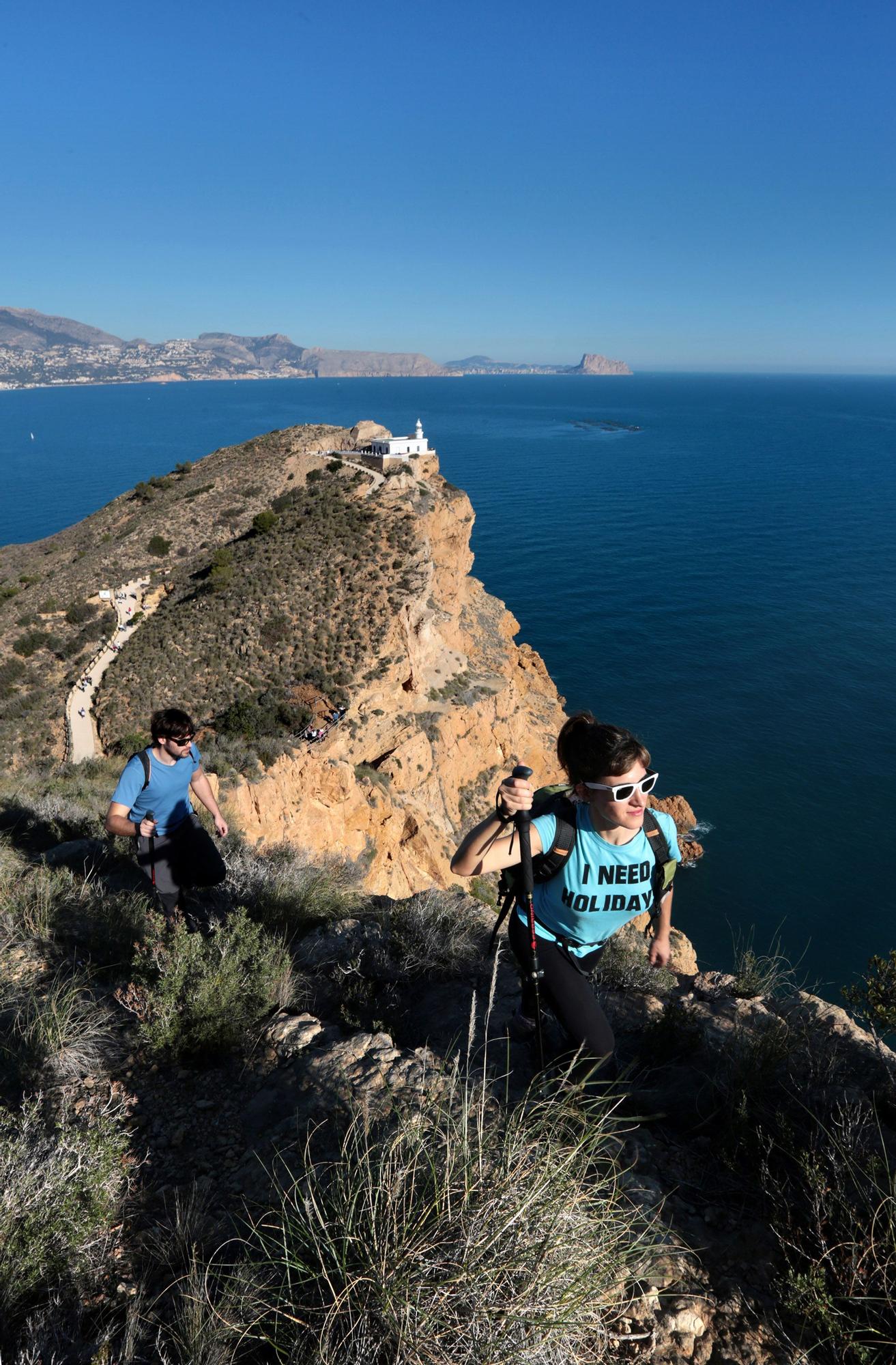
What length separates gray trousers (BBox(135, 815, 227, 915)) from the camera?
420cm

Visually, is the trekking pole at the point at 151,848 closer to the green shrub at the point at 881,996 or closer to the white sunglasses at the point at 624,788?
the white sunglasses at the point at 624,788

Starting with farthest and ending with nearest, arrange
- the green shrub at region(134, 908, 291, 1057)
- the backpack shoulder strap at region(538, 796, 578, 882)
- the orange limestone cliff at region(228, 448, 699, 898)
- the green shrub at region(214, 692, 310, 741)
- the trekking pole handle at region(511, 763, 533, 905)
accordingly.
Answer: the green shrub at region(214, 692, 310, 741), the orange limestone cliff at region(228, 448, 699, 898), the green shrub at region(134, 908, 291, 1057), the backpack shoulder strap at region(538, 796, 578, 882), the trekking pole handle at region(511, 763, 533, 905)

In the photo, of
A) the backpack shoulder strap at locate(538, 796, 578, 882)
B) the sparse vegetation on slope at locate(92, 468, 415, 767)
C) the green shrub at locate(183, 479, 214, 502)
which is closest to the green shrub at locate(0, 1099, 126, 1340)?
the backpack shoulder strap at locate(538, 796, 578, 882)

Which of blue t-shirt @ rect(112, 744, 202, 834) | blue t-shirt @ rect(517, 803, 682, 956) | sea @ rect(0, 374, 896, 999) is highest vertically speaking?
blue t-shirt @ rect(517, 803, 682, 956)

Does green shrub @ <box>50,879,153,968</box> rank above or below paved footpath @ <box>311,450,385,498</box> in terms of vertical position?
below

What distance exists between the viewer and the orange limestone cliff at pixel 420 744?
1301 cm

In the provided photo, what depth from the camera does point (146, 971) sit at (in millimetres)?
3621

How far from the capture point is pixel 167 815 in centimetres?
423

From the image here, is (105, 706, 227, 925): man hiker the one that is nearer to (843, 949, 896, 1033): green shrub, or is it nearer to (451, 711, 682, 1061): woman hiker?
(451, 711, 682, 1061): woman hiker

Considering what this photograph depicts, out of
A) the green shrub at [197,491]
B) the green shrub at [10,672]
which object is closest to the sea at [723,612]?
the green shrub at [197,491]

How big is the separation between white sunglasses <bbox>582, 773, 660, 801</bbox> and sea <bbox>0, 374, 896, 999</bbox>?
2.76 meters

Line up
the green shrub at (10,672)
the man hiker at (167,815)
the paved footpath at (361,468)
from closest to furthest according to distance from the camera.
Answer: the man hiker at (167,815)
the green shrub at (10,672)
the paved footpath at (361,468)

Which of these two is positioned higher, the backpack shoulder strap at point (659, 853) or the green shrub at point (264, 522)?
the backpack shoulder strap at point (659, 853)

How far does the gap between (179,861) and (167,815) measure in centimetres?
35
